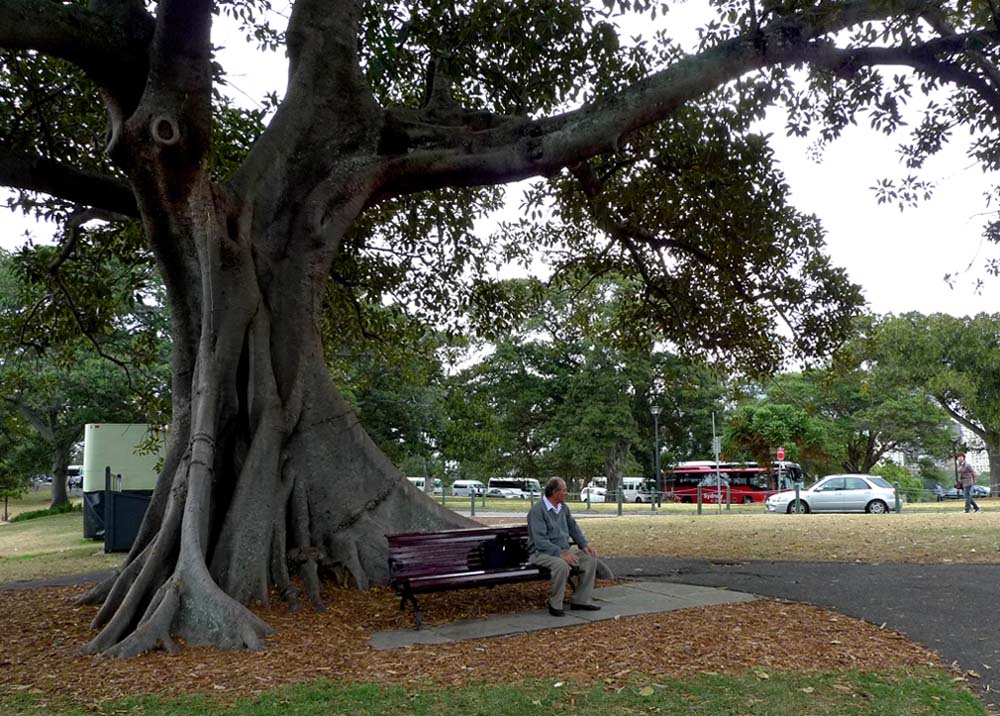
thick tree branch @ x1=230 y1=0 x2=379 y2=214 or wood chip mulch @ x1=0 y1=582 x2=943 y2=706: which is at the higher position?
thick tree branch @ x1=230 y1=0 x2=379 y2=214

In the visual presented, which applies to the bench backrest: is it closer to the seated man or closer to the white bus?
the seated man

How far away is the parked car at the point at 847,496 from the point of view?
2783 cm

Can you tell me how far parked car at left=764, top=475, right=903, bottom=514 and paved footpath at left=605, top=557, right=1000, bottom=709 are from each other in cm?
1834

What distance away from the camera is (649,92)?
31.5 ft

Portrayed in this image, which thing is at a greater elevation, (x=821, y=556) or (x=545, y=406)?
(x=545, y=406)

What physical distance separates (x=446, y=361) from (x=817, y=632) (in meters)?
31.4

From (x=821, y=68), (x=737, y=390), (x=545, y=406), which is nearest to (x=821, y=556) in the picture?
(x=737, y=390)

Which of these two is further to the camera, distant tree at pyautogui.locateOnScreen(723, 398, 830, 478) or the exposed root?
distant tree at pyautogui.locateOnScreen(723, 398, 830, 478)

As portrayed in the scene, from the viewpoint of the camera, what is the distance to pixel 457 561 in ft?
26.2

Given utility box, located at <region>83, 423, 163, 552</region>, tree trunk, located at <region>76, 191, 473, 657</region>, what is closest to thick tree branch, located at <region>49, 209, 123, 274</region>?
tree trunk, located at <region>76, 191, 473, 657</region>

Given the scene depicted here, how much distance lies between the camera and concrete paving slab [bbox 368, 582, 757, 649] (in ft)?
22.5

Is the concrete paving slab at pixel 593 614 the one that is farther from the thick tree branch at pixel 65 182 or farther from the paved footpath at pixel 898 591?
the thick tree branch at pixel 65 182

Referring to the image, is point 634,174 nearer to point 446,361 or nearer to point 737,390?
point 737,390

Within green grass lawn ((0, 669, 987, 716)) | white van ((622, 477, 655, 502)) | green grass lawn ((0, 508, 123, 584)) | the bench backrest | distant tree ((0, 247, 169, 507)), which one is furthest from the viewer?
white van ((622, 477, 655, 502))
